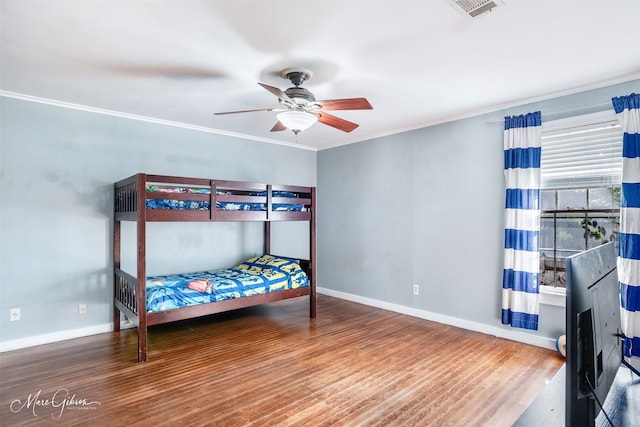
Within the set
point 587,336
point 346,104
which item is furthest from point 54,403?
point 587,336

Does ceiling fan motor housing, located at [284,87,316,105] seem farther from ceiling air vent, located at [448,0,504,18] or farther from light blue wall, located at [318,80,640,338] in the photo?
light blue wall, located at [318,80,640,338]

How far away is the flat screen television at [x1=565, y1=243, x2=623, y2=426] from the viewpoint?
0.76m

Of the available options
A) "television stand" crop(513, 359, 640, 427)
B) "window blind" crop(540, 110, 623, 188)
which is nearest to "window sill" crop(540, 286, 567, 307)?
"window blind" crop(540, 110, 623, 188)

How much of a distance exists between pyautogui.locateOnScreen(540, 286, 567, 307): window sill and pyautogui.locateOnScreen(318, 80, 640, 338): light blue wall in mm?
74

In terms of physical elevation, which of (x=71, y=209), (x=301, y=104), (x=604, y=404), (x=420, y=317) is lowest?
(x=420, y=317)

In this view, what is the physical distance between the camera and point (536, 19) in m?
2.02

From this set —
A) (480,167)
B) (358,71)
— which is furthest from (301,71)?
(480,167)

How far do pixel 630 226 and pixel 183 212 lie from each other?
12.5 ft

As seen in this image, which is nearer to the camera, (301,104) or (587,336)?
(587,336)

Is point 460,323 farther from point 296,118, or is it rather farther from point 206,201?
point 206,201

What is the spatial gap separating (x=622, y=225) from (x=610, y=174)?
1.57ft

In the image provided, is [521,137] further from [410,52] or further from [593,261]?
[593,261]

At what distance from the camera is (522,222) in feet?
10.8

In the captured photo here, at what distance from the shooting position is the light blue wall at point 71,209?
10.6 ft
